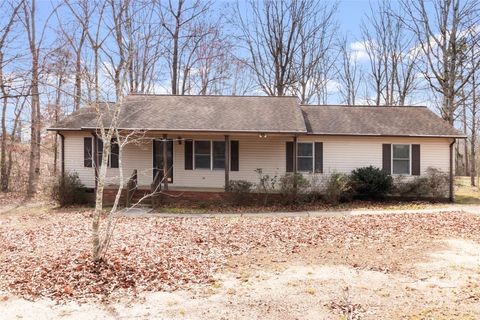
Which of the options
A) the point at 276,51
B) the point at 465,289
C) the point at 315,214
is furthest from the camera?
the point at 276,51

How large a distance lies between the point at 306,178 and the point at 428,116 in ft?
22.9

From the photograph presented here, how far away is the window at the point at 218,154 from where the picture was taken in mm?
16656

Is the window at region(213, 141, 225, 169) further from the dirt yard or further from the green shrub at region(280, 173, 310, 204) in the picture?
the dirt yard

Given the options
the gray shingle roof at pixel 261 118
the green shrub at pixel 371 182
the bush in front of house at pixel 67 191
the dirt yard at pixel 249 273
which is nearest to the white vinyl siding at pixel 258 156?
the gray shingle roof at pixel 261 118

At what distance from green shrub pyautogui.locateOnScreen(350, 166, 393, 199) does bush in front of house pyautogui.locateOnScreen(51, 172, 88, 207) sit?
37.0ft

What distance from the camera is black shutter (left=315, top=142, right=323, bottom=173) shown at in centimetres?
1628

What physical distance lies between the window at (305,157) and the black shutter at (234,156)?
270cm

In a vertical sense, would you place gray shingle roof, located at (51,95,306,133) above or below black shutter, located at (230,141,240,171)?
above

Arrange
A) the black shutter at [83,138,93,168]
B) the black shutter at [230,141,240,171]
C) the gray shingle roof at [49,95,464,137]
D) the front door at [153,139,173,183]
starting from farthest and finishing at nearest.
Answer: the front door at [153,139,173,183]
the black shutter at [83,138,93,168]
the black shutter at [230,141,240,171]
the gray shingle roof at [49,95,464,137]

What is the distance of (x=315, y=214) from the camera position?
1269 centimetres

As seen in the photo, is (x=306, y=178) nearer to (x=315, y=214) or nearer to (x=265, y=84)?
(x=315, y=214)

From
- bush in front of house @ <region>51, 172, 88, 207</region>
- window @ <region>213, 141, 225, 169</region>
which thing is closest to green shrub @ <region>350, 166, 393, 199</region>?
window @ <region>213, 141, 225, 169</region>

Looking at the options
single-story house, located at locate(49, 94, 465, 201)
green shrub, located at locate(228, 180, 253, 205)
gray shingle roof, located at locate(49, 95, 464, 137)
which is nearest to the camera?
green shrub, located at locate(228, 180, 253, 205)

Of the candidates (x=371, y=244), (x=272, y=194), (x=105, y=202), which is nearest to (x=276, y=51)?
(x=272, y=194)
